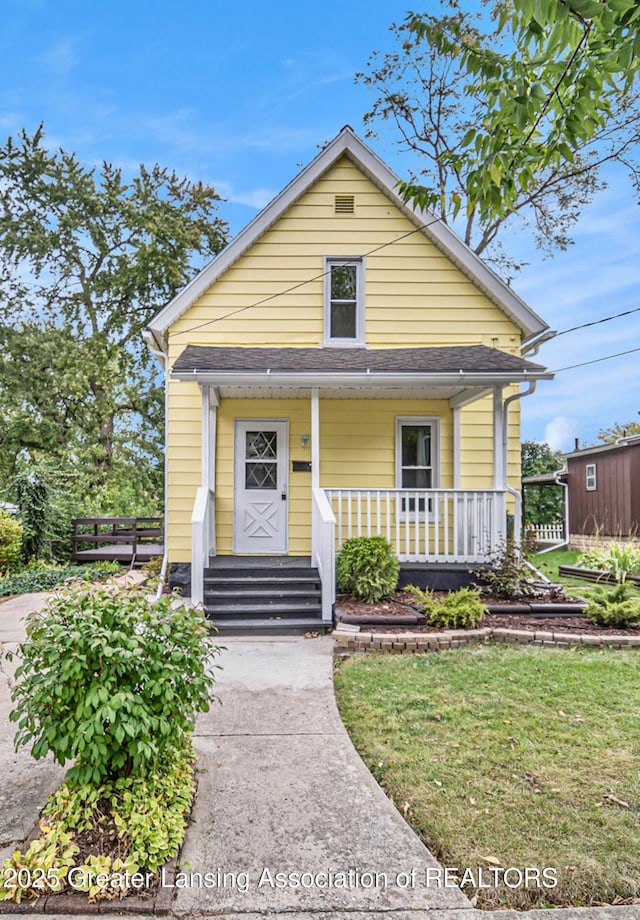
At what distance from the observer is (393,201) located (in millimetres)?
9398

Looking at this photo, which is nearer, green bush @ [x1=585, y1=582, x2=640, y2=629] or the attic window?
→ green bush @ [x1=585, y1=582, x2=640, y2=629]

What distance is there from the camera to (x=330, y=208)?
9.44m

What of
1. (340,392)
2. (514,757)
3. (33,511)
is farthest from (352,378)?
(33,511)

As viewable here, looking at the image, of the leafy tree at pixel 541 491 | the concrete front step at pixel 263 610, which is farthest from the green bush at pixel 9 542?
the leafy tree at pixel 541 491

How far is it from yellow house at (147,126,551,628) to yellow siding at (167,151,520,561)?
0.08ft

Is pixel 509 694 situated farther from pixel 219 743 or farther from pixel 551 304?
pixel 551 304

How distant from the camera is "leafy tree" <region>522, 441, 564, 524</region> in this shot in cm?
2278

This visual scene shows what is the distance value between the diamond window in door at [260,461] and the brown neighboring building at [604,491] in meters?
11.6

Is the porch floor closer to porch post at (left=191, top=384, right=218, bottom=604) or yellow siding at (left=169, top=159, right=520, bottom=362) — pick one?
porch post at (left=191, top=384, right=218, bottom=604)

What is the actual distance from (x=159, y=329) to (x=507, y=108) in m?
7.49

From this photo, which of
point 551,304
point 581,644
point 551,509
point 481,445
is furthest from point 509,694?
point 551,304

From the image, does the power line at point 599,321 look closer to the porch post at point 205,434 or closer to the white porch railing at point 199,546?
the porch post at point 205,434

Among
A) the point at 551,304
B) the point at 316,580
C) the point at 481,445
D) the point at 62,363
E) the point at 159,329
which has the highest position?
the point at 551,304

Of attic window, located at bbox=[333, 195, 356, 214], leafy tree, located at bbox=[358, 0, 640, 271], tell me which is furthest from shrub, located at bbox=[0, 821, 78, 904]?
attic window, located at bbox=[333, 195, 356, 214]
